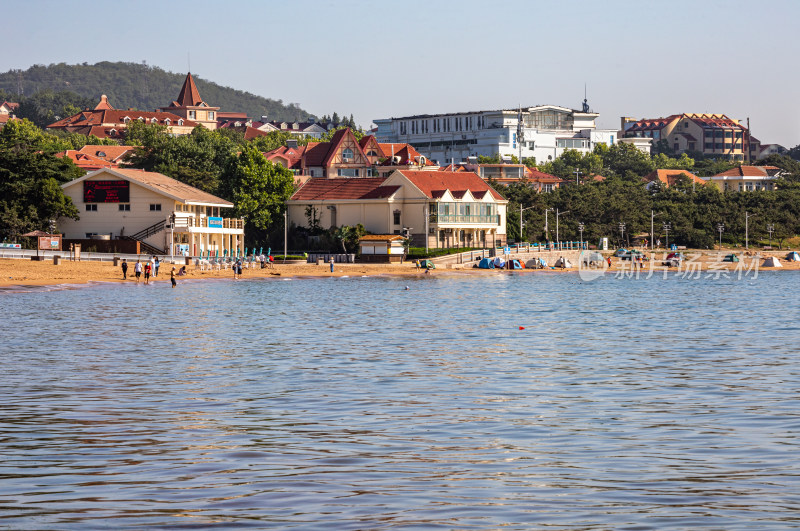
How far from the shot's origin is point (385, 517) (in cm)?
1352

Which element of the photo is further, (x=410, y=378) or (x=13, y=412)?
(x=410, y=378)

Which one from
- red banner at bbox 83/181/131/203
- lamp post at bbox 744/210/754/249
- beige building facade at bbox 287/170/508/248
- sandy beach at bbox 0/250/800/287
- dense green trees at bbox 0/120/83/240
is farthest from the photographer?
lamp post at bbox 744/210/754/249

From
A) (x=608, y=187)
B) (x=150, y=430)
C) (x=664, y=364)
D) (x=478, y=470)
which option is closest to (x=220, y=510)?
(x=478, y=470)

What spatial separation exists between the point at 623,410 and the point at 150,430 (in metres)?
10.2

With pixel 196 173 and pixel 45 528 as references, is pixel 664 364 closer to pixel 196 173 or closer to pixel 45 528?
pixel 45 528

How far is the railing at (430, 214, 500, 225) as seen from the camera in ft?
406

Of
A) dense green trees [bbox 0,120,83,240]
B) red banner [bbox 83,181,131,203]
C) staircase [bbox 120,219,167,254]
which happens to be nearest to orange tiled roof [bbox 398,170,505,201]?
staircase [bbox 120,219,167,254]

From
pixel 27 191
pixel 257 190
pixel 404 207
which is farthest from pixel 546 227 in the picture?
pixel 27 191

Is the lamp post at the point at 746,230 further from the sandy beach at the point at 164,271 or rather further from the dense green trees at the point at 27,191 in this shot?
the dense green trees at the point at 27,191

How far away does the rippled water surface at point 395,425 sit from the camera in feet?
46.2

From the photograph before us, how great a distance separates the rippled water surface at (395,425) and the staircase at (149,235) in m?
53.5

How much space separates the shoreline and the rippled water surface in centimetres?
2981

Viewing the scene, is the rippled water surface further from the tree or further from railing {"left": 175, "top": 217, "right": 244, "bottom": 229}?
the tree

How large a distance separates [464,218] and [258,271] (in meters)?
36.1
